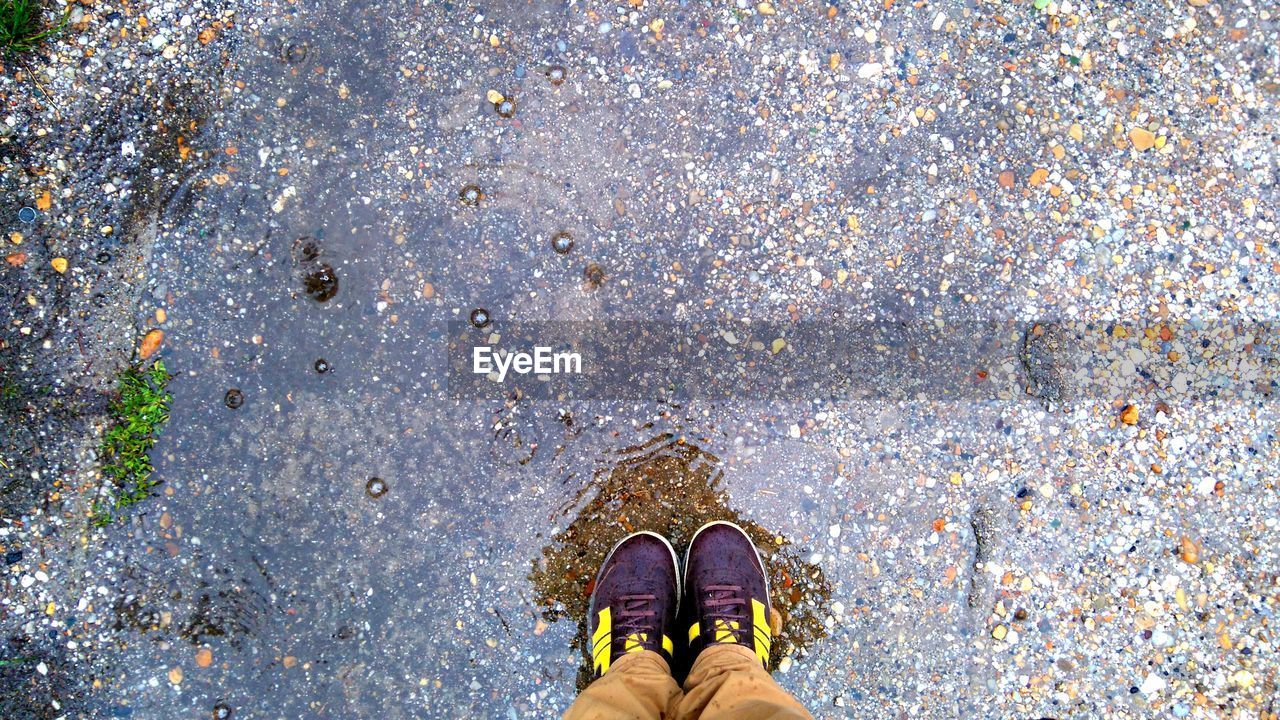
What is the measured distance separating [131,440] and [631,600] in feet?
A: 6.62

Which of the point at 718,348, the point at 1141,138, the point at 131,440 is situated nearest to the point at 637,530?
the point at 718,348

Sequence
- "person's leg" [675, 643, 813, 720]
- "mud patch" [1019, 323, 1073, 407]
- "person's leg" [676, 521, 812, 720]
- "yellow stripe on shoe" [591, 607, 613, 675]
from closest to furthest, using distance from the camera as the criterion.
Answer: "person's leg" [675, 643, 813, 720]
"person's leg" [676, 521, 812, 720]
"yellow stripe on shoe" [591, 607, 613, 675]
"mud patch" [1019, 323, 1073, 407]

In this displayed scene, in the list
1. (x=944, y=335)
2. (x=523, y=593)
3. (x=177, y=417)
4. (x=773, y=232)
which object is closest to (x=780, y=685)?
(x=523, y=593)

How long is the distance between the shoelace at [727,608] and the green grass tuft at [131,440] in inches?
86.5

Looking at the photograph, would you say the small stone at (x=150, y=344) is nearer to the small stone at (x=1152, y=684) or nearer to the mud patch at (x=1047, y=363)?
the mud patch at (x=1047, y=363)

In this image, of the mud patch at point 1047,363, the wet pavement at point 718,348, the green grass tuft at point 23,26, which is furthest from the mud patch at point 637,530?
the green grass tuft at point 23,26

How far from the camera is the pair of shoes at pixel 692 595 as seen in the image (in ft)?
8.44

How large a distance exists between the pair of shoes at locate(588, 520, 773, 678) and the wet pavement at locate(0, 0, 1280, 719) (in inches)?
3.7

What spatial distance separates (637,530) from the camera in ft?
8.80

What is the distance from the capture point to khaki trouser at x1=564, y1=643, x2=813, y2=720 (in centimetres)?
214

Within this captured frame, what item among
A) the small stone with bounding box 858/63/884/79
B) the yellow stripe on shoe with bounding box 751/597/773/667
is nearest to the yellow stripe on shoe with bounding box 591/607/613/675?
the yellow stripe on shoe with bounding box 751/597/773/667

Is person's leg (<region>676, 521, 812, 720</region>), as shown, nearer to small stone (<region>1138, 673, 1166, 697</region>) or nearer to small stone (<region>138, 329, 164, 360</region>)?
small stone (<region>1138, 673, 1166, 697</region>)

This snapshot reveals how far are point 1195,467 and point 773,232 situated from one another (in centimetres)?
190

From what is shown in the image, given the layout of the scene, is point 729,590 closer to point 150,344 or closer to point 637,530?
point 637,530
